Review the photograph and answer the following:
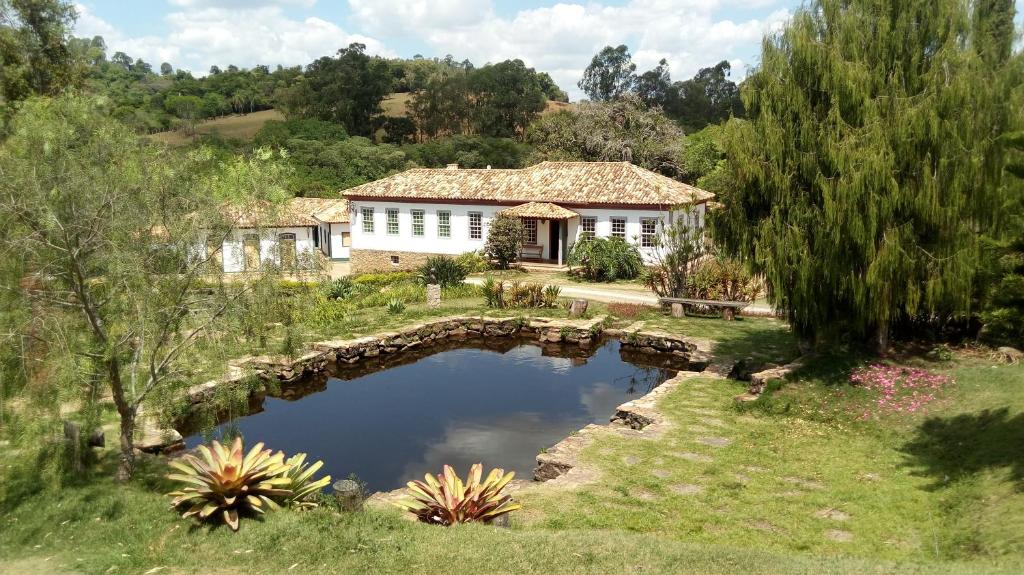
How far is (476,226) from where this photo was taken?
31953 mm

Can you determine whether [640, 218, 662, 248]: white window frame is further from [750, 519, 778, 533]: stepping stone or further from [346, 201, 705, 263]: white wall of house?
[750, 519, 778, 533]: stepping stone

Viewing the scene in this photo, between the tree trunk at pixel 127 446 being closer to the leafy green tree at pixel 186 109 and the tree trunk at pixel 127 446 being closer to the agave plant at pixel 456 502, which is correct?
the agave plant at pixel 456 502

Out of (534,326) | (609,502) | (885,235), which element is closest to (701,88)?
(534,326)

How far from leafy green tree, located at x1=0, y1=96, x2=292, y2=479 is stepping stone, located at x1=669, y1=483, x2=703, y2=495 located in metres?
6.21

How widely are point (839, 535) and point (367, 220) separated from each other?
1125 inches

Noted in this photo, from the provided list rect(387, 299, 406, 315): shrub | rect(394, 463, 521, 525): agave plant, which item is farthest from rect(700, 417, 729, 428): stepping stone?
rect(387, 299, 406, 315): shrub

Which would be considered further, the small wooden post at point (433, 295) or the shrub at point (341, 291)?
the shrub at point (341, 291)

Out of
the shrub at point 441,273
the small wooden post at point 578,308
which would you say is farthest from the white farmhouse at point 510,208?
the small wooden post at point 578,308

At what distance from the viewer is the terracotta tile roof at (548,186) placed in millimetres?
29547

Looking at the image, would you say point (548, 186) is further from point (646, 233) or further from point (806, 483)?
point (806, 483)

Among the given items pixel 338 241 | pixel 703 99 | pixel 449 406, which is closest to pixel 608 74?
pixel 703 99

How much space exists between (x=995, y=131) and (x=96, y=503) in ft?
48.3

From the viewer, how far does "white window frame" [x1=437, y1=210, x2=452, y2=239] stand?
3225 cm

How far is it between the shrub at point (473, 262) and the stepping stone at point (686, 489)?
2011 cm
